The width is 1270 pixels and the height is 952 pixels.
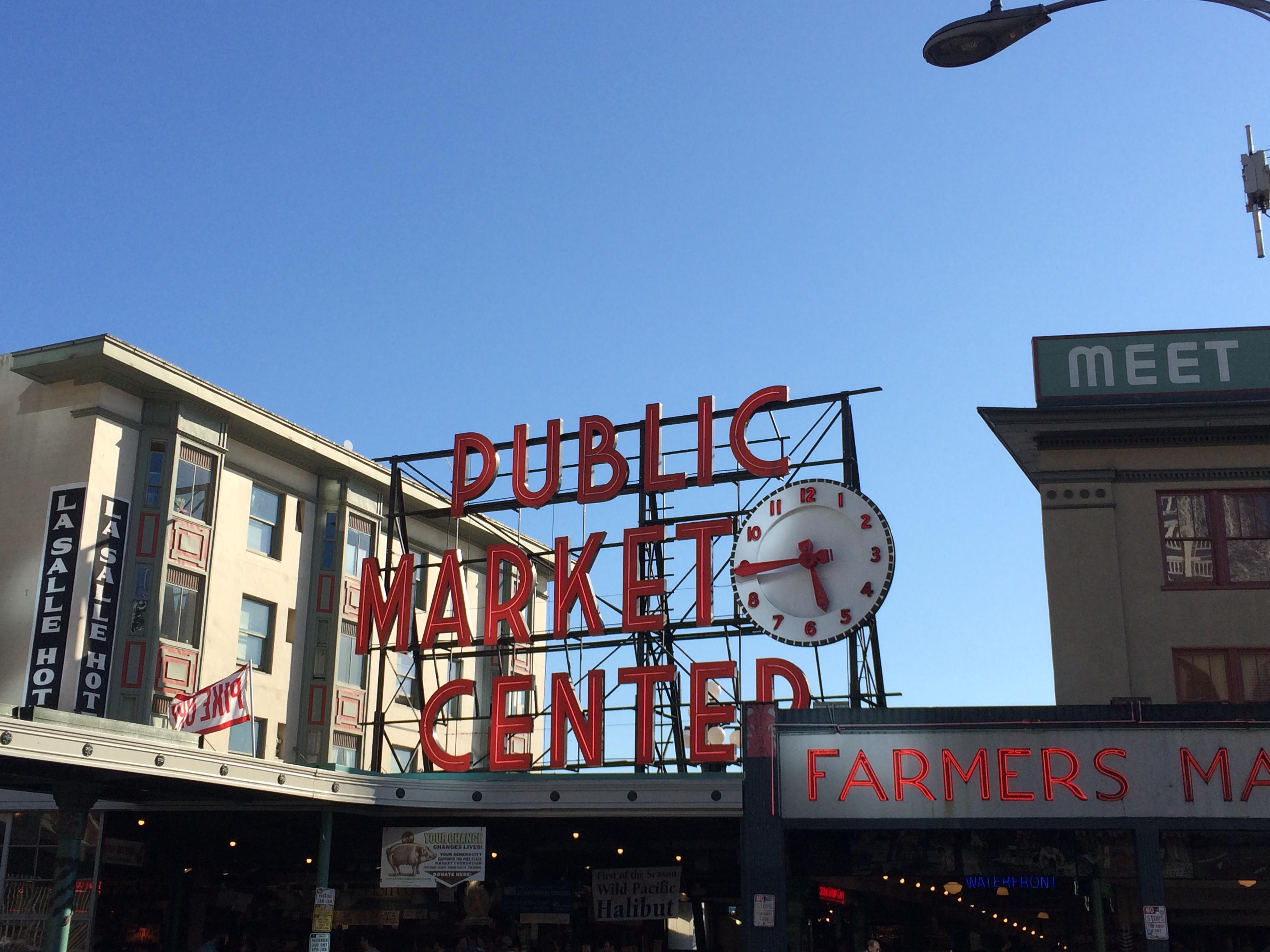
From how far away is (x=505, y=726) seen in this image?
3347 cm

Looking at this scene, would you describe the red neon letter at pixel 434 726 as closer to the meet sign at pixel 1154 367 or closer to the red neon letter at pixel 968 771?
the red neon letter at pixel 968 771

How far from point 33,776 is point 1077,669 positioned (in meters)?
19.8

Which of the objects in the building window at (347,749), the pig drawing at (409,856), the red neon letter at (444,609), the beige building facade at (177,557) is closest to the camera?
the pig drawing at (409,856)

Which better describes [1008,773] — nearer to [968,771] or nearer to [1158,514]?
[968,771]

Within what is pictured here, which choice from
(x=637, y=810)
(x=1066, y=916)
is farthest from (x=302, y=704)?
(x=1066, y=916)

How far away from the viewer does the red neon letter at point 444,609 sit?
117 feet

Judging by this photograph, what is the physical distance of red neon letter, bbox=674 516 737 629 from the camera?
3409cm

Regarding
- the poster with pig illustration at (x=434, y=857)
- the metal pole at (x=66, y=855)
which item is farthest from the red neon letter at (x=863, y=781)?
the metal pole at (x=66, y=855)

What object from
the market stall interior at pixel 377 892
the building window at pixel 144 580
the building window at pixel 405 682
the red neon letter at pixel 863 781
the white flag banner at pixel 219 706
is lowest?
the market stall interior at pixel 377 892

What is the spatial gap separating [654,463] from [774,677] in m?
7.14

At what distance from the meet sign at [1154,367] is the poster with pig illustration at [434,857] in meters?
15.0

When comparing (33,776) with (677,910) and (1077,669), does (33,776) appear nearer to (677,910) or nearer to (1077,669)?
(677,910)

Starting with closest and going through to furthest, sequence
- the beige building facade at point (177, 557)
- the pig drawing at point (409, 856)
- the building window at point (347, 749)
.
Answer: the pig drawing at point (409, 856) → the beige building facade at point (177, 557) → the building window at point (347, 749)

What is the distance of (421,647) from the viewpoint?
3622cm
